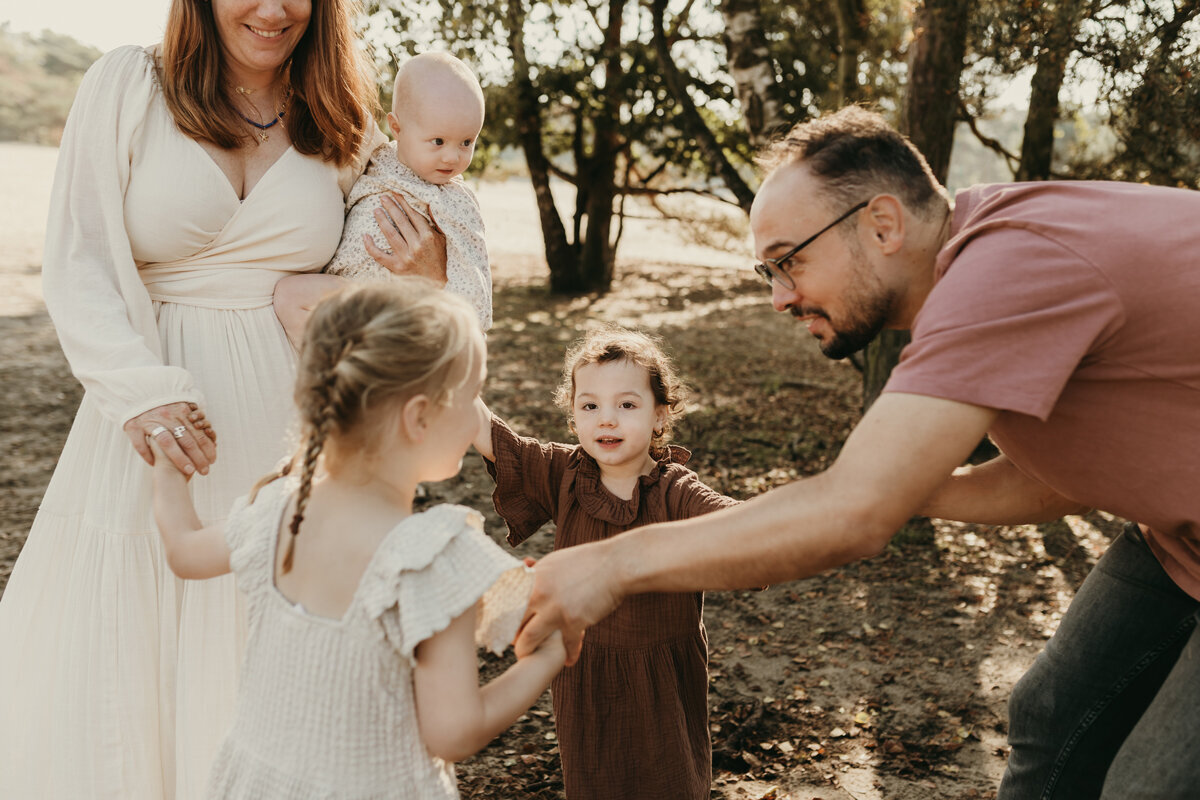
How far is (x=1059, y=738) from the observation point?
8.00ft

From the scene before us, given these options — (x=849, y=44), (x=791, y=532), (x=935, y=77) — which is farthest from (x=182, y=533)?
(x=849, y=44)

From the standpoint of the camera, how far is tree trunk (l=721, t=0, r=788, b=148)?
23.3 feet

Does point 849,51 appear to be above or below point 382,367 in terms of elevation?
above

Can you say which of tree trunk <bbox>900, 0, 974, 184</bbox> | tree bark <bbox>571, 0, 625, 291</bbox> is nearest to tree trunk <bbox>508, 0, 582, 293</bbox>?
tree bark <bbox>571, 0, 625, 291</bbox>

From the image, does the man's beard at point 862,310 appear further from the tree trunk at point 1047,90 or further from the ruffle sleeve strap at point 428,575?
the tree trunk at point 1047,90

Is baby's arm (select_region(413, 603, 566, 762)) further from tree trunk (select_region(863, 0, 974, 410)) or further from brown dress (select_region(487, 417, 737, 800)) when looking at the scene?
tree trunk (select_region(863, 0, 974, 410))

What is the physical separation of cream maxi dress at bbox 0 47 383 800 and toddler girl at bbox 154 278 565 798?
0.75 meters

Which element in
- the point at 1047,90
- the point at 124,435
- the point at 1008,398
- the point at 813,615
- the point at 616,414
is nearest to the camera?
the point at 1008,398

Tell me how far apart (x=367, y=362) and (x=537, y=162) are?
47.5 ft

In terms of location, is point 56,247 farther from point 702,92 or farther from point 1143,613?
point 702,92

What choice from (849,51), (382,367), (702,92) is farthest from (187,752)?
(702,92)

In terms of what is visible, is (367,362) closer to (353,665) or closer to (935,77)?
(353,665)

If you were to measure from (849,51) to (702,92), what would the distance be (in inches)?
328

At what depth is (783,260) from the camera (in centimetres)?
236
